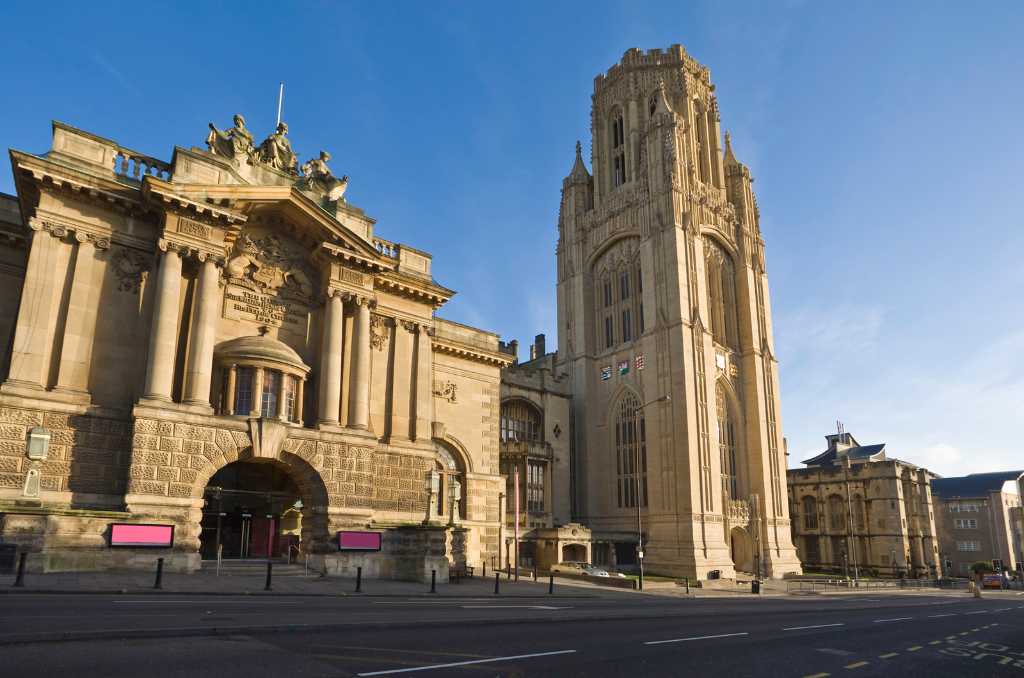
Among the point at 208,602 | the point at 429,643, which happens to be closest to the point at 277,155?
the point at 208,602

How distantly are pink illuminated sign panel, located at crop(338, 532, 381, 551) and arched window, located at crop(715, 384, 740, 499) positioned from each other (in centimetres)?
3707

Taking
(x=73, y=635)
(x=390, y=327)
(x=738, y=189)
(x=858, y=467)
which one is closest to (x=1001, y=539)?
(x=858, y=467)

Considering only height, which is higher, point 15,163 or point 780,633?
point 15,163

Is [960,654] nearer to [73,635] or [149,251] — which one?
[73,635]

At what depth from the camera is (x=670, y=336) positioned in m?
54.9

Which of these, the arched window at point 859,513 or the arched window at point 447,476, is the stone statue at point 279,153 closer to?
the arched window at point 447,476

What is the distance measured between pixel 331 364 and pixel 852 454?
8093cm

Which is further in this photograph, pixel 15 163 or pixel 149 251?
pixel 149 251

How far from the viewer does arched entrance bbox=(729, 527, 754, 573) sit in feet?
182

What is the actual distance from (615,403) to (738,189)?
85.2ft

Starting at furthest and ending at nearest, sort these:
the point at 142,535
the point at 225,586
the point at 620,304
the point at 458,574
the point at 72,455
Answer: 1. the point at 620,304
2. the point at 458,574
3. the point at 72,455
4. the point at 142,535
5. the point at 225,586

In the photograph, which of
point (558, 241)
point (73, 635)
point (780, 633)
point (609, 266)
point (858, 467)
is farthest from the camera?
point (858, 467)

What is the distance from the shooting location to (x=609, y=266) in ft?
208

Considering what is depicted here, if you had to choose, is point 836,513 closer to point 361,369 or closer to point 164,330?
point 361,369
